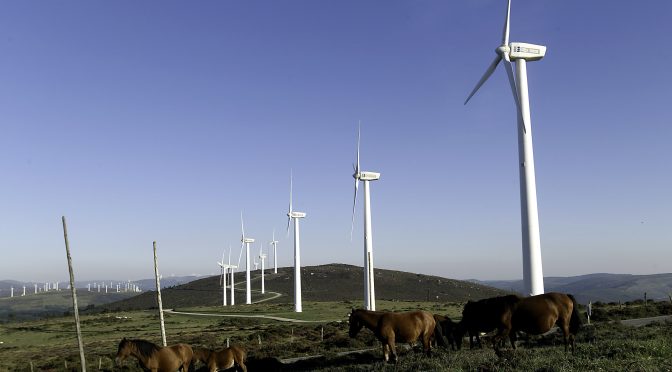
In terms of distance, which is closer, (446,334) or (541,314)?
(541,314)

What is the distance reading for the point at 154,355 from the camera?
55.0 ft

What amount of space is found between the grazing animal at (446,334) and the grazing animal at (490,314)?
30.1 inches

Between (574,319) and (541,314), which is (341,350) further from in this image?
(541,314)

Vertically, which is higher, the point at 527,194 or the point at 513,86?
the point at 513,86

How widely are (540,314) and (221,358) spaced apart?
11.2 metres

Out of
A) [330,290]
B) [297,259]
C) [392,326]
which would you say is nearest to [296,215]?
[297,259]

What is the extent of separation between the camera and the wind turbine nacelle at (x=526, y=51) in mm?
38500

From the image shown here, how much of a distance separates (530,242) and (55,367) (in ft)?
106

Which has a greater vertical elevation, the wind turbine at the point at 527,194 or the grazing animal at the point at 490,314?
the wind turbine at the point at 527,194

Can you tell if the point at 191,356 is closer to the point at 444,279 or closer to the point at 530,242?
the point at 530,242

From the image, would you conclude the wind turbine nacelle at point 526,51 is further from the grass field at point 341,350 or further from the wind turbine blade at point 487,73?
the grass field at point 341,350

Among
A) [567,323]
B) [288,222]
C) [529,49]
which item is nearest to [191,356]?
[567,323]

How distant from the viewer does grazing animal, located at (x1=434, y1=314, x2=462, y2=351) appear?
62.9 feet

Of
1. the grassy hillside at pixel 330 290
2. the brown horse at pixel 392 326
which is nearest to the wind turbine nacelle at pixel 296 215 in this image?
the grassy hillside at pixel 330 290
